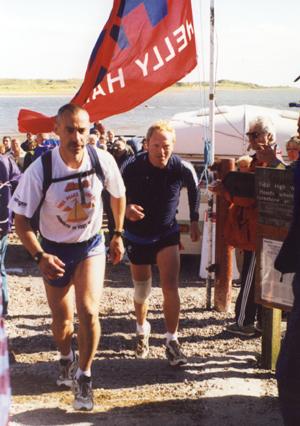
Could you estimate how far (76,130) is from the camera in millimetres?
4984

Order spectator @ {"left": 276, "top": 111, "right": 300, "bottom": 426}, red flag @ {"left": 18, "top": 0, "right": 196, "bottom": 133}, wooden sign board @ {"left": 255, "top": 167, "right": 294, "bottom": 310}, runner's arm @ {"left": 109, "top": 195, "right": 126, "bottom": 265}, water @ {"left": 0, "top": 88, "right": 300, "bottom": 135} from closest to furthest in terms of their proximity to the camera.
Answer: spectator @ {"left": 276, "top": 111, "right": 300, "bottom": 426}
wooden sign board @ {"left": 255, "top": 167, "right": 294, "bottom": 310}
runner's arm @ {"left": 109, "top": 195, "right": 126, "bottom": 265}
red flag @ {"left": 18, "top": 0, "right": 196, "bottom": 133}
water @ {"left": 0, "top": 88, "right": 300, "bottom": 135}

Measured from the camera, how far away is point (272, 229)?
539cm

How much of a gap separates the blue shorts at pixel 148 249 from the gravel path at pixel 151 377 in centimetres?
89

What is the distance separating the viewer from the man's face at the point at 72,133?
16.3 ft

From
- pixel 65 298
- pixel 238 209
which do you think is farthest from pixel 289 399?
pixel 238 209

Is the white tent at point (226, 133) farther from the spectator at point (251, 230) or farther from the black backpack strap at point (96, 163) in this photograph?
the black backpack strap at point (96, 163)

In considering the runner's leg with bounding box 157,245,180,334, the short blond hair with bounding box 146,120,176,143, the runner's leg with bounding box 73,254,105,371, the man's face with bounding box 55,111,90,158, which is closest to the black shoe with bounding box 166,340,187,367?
the runner's leg with bounding box 157,245,180,334

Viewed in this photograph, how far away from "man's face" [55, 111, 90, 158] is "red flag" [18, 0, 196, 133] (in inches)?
68.7

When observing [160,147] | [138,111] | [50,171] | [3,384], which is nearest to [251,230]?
[160,147]

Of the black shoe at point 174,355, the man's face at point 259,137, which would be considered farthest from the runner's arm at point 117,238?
the man's face at point 259,137

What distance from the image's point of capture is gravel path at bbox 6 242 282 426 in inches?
194

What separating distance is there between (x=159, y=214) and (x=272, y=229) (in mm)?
1077

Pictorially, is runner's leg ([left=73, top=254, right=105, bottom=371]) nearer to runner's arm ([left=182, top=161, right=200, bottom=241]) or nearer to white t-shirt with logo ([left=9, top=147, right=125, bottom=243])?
white t-shirt with logo ([left=9, top=147, right=125, bottom=243])

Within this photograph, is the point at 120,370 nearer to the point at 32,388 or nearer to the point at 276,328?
the point at 32,388
